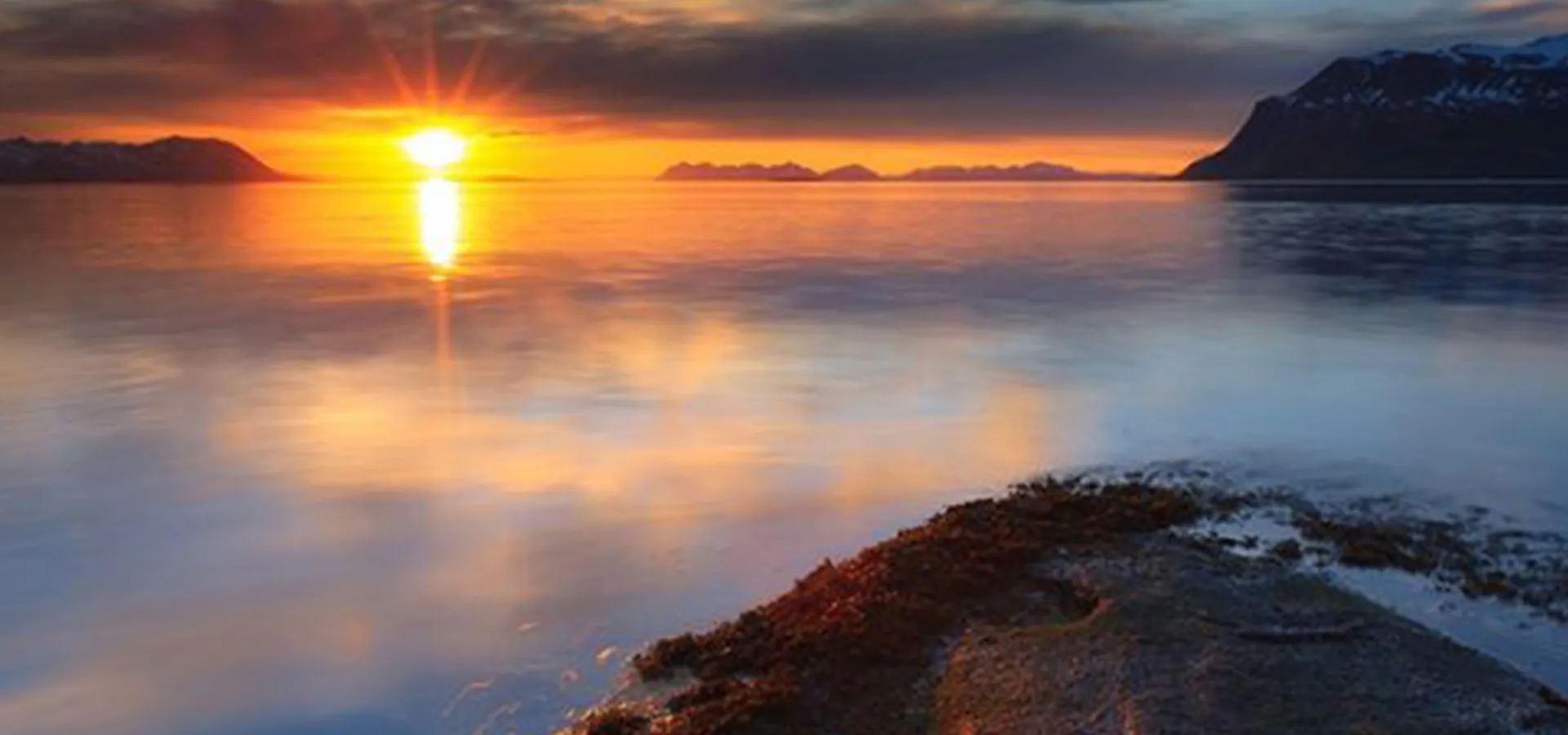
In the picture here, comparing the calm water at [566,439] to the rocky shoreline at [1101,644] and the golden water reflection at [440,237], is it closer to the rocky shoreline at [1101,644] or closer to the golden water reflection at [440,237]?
the rocky shoreline at [1101,644]

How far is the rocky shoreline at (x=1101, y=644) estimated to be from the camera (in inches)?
399

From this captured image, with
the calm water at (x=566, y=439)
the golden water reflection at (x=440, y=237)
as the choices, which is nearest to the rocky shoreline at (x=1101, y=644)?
the calm water at (x=566, y=439)

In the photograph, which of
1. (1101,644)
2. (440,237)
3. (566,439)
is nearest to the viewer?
(1101,644)

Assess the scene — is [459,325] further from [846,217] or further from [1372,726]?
[846,217]

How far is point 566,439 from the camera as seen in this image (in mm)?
Result: 21781

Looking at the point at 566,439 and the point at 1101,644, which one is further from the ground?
the point at 1101,644

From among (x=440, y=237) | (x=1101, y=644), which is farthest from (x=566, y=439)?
(x=440, y=237)

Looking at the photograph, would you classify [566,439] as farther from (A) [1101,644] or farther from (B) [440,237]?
(B) [440,237]

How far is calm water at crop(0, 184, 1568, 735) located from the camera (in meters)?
12.4

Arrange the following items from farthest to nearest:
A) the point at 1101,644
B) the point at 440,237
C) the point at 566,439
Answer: the point at 440,237 → the point at 566,439 → the point at 1101,644

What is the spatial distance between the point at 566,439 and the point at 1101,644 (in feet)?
41.8

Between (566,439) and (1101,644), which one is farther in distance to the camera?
(566,439)

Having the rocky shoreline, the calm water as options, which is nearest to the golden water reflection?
the calm water

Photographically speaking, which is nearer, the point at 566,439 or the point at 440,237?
the point at 566,439
